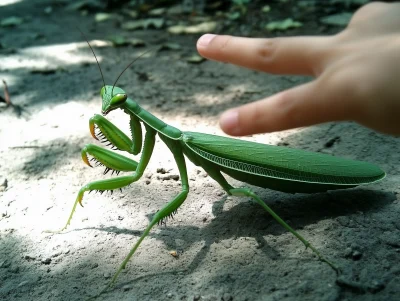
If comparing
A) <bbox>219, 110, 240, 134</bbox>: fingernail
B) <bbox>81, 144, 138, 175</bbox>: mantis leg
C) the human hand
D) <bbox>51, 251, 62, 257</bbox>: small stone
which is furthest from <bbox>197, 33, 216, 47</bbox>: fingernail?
<bbox>51, 251, 62, 257</bbox>: small stone

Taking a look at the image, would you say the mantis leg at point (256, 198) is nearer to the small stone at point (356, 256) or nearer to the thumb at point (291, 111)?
the small stone at point (356, 256)

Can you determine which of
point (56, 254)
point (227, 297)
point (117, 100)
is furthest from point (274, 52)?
point (56, 254)

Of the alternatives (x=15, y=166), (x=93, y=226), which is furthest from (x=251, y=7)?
(x=93, y=226)

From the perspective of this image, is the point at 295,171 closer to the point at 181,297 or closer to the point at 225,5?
the point at 181,297

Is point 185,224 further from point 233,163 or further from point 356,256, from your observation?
point 356,256

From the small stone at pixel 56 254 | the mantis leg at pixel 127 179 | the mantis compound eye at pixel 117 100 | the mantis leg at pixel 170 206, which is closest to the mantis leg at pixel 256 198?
the mantis leg at pixel 170 206

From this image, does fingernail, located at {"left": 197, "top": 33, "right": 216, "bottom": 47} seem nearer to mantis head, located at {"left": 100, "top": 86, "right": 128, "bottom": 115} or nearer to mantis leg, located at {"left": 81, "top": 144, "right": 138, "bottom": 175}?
mantis head, located at {"left": 100, "top": 86, "right": 128, "bottom": 115}
